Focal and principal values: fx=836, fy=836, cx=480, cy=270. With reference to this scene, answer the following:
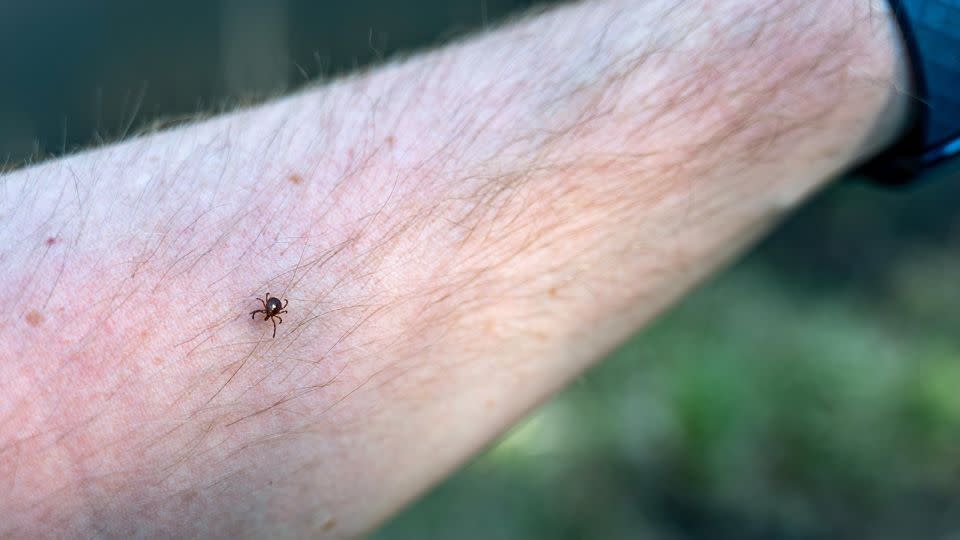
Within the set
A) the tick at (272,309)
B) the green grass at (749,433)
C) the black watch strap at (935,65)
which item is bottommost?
the green grass at (749,433)

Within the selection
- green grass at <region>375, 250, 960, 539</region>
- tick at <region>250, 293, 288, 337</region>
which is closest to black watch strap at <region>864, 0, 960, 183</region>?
tick at <region>250, 293, 288, 337</region>

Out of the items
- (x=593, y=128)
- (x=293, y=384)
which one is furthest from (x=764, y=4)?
(x=293, y=384)

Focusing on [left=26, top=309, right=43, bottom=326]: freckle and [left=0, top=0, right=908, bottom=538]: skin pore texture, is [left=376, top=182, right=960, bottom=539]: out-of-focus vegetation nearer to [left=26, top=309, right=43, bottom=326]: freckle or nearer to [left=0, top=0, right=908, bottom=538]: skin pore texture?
[left=0, top=0, right=908, bottom=538]: skin pore texture

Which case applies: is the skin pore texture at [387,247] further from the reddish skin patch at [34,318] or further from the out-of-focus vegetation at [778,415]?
the out-of-focus vegetation at [778,415]

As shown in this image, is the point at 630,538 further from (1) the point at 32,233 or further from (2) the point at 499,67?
(1) the point at 32,233

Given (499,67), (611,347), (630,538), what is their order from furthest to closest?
(630,538) → (611,347) → (499,67)

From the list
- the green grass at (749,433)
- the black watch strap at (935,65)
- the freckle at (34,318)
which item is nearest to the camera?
the freckle at (34,318)

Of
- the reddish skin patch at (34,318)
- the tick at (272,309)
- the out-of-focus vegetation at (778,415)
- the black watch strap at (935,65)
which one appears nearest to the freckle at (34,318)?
the reddish skin patch at (34,318)
